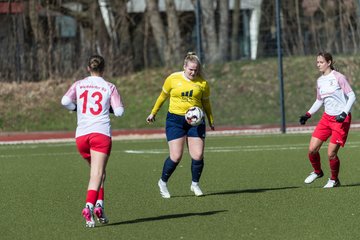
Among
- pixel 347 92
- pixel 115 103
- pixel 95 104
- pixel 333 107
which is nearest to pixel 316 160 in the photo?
pixel 333 107

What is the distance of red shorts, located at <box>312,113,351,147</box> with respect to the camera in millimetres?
14148

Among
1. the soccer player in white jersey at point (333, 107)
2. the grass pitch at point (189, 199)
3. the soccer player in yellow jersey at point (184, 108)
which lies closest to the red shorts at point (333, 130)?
the soccer player in white jersey at point (333, 107)

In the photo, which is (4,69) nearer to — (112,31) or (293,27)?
(112,31)

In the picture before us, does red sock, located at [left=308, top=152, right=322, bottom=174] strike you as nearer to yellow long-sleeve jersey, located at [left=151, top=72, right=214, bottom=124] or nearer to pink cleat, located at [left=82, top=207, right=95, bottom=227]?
yellow long-sleeve jersey, located at [left=151, top=72, right=214, bottom=124]

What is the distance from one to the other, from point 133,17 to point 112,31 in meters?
1.70

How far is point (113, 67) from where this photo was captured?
35062 millimetres

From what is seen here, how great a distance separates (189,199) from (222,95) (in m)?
19.0

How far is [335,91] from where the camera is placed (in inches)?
558

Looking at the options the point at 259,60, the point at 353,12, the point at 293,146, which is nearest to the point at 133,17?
the point at 259,60

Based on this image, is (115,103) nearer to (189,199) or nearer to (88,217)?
(88,217)

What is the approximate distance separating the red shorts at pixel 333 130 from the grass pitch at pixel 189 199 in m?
0.63

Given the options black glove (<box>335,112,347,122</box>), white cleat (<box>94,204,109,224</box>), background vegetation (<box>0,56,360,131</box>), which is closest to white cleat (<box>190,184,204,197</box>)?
black glove (<box>335,112,347,122</box>)

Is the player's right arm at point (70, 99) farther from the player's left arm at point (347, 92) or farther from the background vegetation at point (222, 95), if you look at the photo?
the background vegetation at point (222, 95)

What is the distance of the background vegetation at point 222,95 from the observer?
31.3 m
